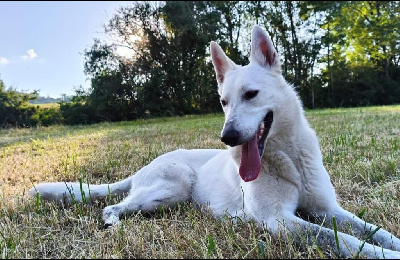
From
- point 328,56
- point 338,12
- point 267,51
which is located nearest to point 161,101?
point 328,56

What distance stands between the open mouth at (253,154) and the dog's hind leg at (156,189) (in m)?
0.80

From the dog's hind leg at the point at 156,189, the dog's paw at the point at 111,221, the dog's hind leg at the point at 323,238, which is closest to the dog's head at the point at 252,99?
the dog's hind leg at the point at 323,238

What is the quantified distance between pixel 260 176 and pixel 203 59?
20058 mm

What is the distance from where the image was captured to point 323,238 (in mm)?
1775

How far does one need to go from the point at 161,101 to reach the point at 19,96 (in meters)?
→ 7.95

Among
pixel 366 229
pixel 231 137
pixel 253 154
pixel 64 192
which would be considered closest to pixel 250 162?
pixel 253 154

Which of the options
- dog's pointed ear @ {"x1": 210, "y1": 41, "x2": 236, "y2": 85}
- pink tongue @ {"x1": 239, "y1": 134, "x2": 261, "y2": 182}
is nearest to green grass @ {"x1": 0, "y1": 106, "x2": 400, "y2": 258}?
pink tongue @ {"x1": 239, "y1": 134, "x2": 261, "y2": 182}

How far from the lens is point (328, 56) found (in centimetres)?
2653

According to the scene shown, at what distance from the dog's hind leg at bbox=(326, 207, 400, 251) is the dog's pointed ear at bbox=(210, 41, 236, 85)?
1428 mm

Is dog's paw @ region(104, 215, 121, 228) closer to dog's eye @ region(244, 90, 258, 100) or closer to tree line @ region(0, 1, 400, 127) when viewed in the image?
dog's eye @ region(244, 90, 258, 100)

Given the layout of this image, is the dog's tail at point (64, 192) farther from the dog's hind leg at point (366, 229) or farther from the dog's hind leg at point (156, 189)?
the dog's hind leg at point (366, 229)

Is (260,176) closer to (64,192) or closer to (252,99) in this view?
(252,99)

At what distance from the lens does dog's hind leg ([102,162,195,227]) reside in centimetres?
261

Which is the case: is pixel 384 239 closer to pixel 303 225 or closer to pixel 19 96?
pixel 303 225
